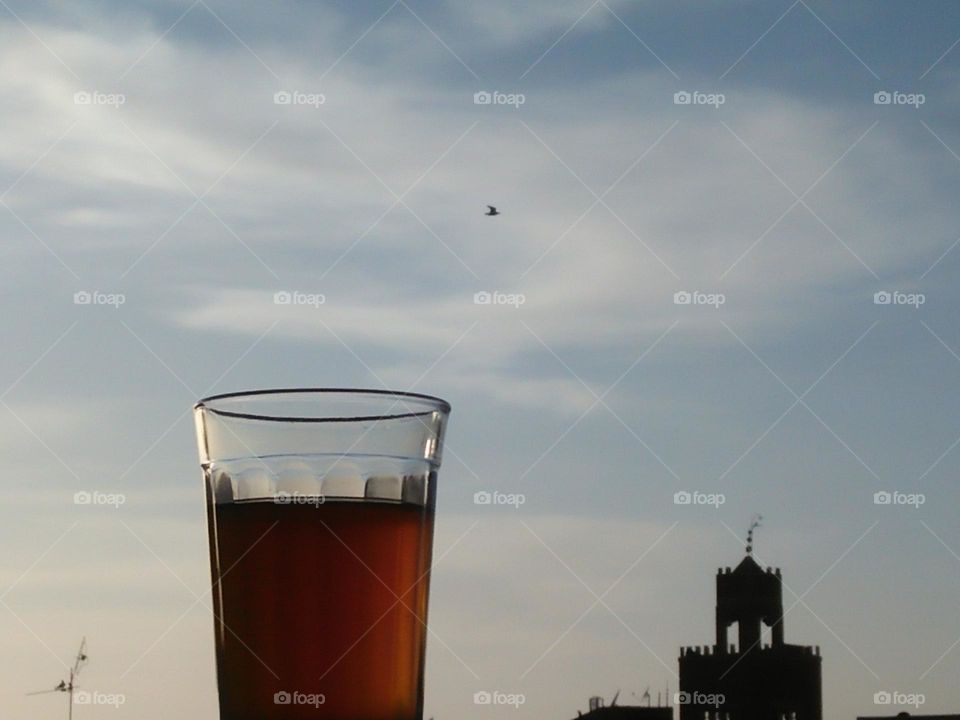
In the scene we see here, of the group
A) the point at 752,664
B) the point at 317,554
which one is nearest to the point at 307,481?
the point at 317,554

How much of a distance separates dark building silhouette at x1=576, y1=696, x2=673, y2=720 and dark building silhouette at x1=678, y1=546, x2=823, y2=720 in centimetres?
123

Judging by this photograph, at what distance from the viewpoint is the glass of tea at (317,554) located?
1.47 m

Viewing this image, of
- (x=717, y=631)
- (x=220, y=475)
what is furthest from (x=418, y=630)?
(x=717, y=631)

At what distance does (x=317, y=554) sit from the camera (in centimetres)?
151

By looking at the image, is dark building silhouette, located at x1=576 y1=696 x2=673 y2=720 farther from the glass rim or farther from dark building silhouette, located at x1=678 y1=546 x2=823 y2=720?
the glass rim

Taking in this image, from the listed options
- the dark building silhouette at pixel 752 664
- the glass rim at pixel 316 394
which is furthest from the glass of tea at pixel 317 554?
the dark building silhouette at pixel 752 664

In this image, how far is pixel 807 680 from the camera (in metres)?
57.3

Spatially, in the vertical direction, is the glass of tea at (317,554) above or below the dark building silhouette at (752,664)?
below

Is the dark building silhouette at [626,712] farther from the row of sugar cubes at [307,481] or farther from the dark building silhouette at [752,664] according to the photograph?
the row of sugar cubes at [307,481]

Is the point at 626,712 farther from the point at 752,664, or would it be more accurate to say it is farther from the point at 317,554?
the point at 317,554

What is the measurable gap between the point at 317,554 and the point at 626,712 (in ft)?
201

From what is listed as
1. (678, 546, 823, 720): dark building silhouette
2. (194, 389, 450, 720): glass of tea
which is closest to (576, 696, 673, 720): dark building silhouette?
(678, 546, 823, 720): dark building silhouette

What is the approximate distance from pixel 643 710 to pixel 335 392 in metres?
60.8

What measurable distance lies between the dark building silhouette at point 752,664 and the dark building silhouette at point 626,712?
1233mm
